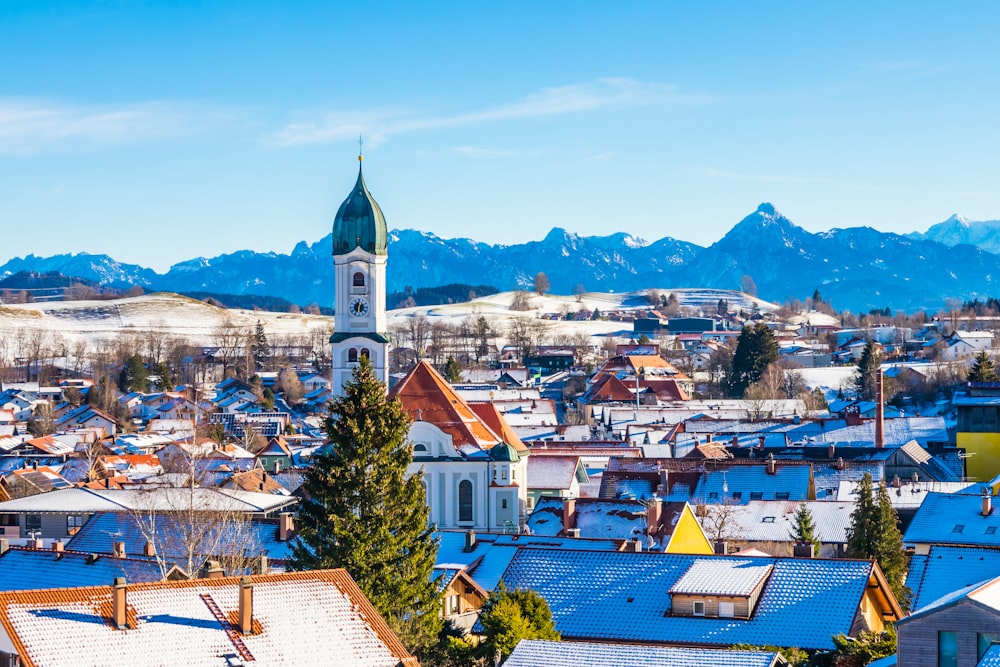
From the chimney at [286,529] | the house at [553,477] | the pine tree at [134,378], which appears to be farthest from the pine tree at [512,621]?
the pine tree at [134,378]

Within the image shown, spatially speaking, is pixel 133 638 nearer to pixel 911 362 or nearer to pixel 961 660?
pixel 961 660

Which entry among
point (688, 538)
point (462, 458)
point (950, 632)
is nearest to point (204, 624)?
point (950, 632)

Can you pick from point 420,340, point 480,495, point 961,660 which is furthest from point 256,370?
point 961,660

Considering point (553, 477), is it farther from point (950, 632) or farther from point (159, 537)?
point (950, 632)

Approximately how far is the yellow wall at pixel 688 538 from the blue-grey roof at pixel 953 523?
897 centimetres

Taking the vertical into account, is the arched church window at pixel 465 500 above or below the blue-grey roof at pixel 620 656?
below

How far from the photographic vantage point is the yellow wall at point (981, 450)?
8094cm

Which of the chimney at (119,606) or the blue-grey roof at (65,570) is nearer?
the chimney at (119,606)

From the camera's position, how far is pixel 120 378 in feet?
515

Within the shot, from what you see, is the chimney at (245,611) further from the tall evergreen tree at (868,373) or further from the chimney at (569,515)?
the tall evergreen tree at (868,373)

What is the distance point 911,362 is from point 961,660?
5397 inches

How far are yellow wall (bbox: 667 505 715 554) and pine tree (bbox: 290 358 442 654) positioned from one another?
1267 cm

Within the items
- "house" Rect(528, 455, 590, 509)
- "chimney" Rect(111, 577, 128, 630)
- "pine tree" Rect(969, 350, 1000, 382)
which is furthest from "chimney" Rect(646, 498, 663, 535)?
"pine tree" Rect(969, 350, 1000, 382)

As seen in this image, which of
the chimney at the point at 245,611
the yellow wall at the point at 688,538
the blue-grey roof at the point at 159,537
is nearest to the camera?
the chimney at the point at 245,611
